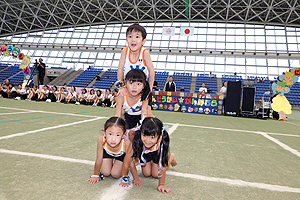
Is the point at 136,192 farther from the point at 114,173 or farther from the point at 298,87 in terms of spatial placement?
the point at 298,87

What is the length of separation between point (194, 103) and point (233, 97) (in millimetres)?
1982

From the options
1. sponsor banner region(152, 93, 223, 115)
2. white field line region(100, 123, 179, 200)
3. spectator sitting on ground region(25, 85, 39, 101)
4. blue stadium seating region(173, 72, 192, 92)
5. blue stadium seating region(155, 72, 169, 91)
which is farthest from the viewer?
blue stadium seating region(155, 72, 169, 91)

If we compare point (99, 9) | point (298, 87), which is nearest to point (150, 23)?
point (99, 9)

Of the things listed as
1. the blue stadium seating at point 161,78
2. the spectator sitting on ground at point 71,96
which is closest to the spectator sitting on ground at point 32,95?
the spectator sitting on ground at point 71,96

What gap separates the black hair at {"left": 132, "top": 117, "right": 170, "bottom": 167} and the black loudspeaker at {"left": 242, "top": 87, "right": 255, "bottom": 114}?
9070mm

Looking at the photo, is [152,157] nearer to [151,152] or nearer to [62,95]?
[151,152]

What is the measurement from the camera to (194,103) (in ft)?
32.3

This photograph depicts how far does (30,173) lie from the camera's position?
5.37 ft

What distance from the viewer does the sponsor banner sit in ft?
31.9

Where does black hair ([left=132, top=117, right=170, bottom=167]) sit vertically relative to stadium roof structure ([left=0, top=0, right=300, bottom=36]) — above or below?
below

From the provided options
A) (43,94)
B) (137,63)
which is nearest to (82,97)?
(43,94)

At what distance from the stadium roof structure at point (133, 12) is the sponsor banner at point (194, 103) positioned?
16.4m

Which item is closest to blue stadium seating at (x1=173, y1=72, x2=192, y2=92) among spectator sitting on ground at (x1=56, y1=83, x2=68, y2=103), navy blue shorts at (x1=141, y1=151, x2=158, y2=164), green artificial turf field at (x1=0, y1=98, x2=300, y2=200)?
spectator sitting on ground at (x1=56, y1=83, x2=68, y2=103)

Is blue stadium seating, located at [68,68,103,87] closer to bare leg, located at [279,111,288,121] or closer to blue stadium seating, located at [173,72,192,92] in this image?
blue stadium seating, located at [173,72,192,92]
